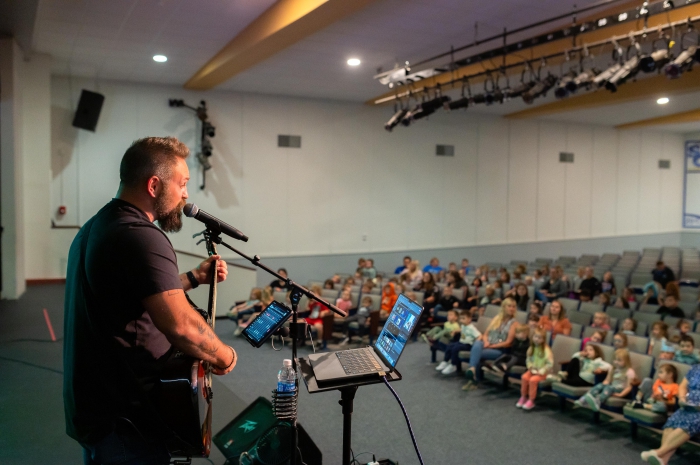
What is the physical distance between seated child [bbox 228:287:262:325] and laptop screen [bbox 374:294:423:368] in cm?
646

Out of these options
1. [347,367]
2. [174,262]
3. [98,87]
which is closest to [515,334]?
[347,367]

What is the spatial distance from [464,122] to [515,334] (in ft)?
30.9

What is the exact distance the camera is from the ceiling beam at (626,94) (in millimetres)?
10844

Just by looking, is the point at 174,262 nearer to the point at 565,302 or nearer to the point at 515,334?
the point at 515,334

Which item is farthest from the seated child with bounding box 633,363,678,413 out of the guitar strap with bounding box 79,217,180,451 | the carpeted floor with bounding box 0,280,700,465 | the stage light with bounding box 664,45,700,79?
the guitar strap with bounding box 79,217,180,451

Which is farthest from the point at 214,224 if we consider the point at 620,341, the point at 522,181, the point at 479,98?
the point at 522,181

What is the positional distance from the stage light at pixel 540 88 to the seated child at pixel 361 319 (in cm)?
365

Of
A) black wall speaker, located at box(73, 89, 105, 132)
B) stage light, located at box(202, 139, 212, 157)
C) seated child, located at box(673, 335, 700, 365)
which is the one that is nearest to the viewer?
seated child, located at box(673, 335, 700, 365)

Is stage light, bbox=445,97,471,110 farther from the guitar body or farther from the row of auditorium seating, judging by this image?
the guitar body

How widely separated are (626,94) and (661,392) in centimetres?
909

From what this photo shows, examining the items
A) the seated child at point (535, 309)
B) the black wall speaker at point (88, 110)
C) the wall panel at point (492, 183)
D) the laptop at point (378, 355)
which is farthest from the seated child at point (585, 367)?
the wall panel at point (492, 183)

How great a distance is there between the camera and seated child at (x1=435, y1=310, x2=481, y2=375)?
265 inches

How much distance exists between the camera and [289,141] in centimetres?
1227

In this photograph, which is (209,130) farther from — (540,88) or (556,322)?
(556,322)
